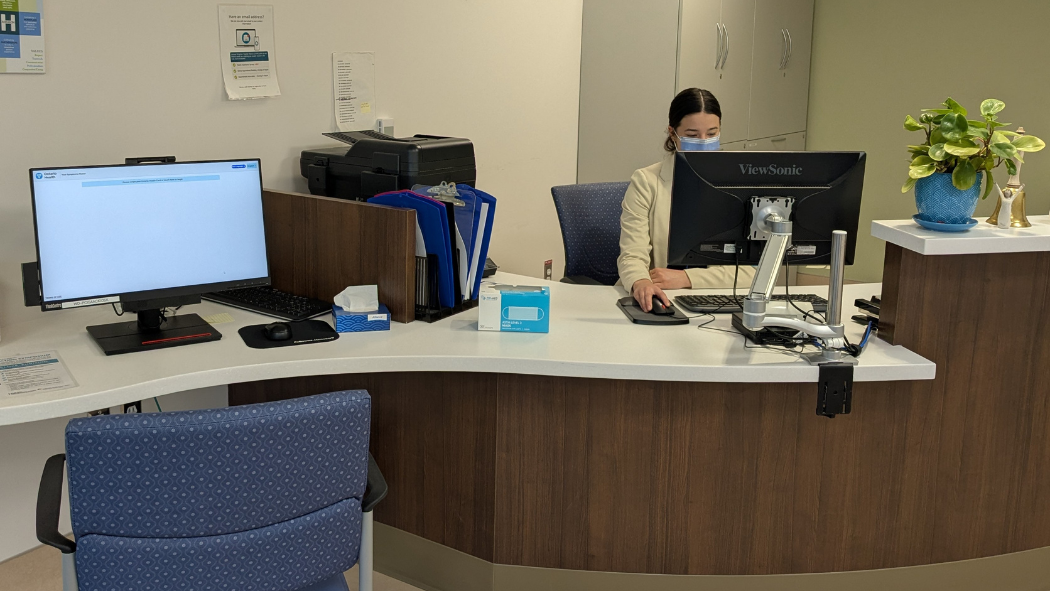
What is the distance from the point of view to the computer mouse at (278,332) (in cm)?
216

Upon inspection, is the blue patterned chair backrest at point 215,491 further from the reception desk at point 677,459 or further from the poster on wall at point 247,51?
the poster on wall at point 247,51

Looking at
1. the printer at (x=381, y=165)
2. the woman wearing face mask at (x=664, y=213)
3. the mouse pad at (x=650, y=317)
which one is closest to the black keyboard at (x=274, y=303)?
the printer at (x=381, y=165)

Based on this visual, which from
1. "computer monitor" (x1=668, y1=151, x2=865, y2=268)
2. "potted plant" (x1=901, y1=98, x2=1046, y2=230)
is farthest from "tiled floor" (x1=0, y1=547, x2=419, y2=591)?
"potted plant" (x1=901, y1=98, x2=1046, y2=230)

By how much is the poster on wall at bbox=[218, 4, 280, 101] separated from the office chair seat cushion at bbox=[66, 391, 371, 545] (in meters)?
1.71

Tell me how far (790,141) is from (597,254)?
8.52 ft

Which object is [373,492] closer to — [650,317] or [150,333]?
[150,333]

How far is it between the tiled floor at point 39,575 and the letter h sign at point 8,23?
1454 mm

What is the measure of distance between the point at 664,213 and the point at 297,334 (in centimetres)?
139

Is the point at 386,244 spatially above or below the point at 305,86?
below

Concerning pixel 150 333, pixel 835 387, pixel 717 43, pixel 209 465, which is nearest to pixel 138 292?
pixel 150 333

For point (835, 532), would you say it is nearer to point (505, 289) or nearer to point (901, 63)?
point (505, 289)

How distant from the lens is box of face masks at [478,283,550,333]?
7.33ft

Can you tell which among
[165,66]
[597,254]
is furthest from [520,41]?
[165,66]

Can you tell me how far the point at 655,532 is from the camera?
230cm
